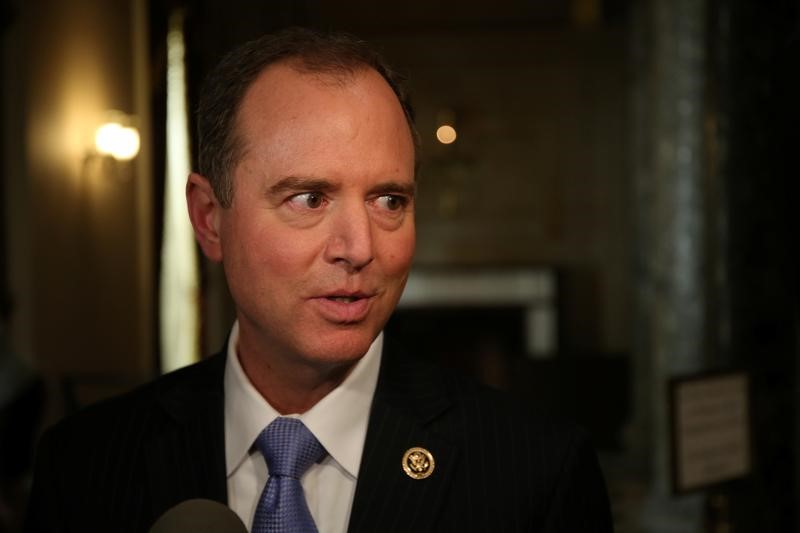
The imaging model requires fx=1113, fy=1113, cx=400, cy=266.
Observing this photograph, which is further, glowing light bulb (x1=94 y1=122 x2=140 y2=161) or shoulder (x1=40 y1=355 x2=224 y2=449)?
glowing light bulb (x1=94 y1=122 x2=140 y2=161)

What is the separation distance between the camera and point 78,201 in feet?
Result: 25.8

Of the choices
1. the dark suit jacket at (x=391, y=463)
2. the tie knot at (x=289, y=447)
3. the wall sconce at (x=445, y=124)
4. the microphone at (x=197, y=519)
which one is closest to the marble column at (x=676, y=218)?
the dark suit jacket at (x=391, y=463)

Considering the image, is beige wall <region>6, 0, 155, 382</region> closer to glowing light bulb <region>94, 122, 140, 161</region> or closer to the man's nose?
glowing light bulb <region>94, 122, 140, 161</region>

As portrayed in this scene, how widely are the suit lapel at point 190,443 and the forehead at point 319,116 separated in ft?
1.38

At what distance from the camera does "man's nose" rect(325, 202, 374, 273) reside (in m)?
1.39

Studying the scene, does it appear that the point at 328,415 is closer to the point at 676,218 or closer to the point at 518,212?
the point at 676,218

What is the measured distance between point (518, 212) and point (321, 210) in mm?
11332

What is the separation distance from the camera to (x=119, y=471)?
1.63 metres

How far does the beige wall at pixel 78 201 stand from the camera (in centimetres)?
696

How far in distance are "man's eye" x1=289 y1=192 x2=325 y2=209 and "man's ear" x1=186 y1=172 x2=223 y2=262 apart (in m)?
0.19

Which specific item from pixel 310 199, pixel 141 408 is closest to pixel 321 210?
pixel 310 199

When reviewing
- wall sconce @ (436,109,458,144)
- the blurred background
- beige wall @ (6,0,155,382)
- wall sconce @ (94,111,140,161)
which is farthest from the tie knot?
wall sconce @ (436,109,458,144)

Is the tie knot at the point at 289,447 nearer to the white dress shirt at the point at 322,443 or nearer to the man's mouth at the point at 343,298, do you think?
the white dress shirt at the point at 322,443

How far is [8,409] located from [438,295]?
7.65 meters
